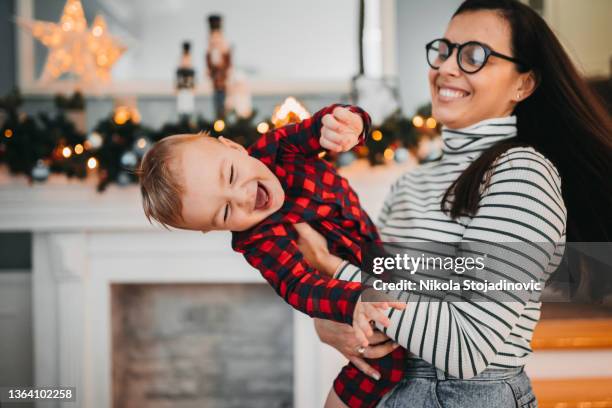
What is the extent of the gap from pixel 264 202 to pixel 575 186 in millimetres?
648

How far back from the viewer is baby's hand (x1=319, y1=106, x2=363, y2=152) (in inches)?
36.4

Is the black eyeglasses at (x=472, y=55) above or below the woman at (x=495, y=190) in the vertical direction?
above

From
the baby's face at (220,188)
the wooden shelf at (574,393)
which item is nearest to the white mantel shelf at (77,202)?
the wooden shelf at (574,393)

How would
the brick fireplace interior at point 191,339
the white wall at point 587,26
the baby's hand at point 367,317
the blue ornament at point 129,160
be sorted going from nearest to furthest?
1. the baby's hand at point 367,317
2. the blue ornament at point 129,160
3. the brick fireplace interior at point 191,339
4. the white wall at point 587,26

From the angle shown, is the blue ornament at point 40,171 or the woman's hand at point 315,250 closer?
the woman's hand at point 315,250

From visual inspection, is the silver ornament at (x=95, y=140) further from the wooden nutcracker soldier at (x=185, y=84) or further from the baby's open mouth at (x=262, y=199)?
the baby's open mouth at (x=262, y=199)

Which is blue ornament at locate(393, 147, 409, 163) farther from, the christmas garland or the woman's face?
the woman's face

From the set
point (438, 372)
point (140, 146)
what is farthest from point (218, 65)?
point (438, 372)

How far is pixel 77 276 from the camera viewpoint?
2213mm

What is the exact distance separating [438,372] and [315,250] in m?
0.34

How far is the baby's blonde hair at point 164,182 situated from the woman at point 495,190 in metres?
0.27

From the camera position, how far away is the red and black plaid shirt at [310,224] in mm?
961

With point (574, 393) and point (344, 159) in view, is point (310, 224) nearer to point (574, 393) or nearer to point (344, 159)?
point (344, 159)

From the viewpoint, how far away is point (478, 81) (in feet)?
3.31
